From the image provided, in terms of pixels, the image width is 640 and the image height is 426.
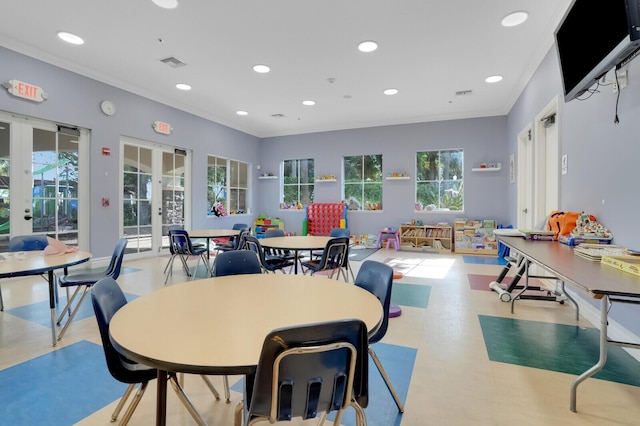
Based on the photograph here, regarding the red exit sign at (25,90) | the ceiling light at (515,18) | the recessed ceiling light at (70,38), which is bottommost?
the red exit sign at (25,90)

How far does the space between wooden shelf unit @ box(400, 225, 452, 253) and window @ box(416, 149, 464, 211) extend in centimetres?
62

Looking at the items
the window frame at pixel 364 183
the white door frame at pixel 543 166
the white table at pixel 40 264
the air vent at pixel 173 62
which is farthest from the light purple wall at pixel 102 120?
the white door frame at pixel 543 166

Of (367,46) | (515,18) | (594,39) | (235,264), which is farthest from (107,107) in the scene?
(594,39)

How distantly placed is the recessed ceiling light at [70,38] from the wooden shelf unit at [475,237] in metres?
7.68

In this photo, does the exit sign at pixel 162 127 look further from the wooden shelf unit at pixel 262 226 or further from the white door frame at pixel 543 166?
the white door frame at pixel 543 166

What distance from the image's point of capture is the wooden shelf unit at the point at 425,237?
7.78 m

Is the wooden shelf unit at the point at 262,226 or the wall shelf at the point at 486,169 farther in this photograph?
the wooden shelf unit at the point at 262,226

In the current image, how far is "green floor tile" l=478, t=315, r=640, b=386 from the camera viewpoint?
7.61 ft

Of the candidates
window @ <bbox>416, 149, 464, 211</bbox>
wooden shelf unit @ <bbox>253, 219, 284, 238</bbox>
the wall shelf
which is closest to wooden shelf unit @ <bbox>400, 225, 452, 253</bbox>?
window @ <bbox>416, 149, 464, 211</bbox>

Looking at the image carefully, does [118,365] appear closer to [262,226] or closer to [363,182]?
[363,182]

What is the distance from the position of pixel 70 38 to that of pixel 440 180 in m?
7.68

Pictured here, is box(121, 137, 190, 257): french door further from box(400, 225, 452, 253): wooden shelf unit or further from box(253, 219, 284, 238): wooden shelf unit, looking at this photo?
box(400, 225, 452, 253): wooden shelf unit

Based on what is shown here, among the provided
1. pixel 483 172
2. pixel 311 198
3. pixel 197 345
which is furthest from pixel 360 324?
pixel 311 198

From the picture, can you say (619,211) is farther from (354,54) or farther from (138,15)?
(138,15)
